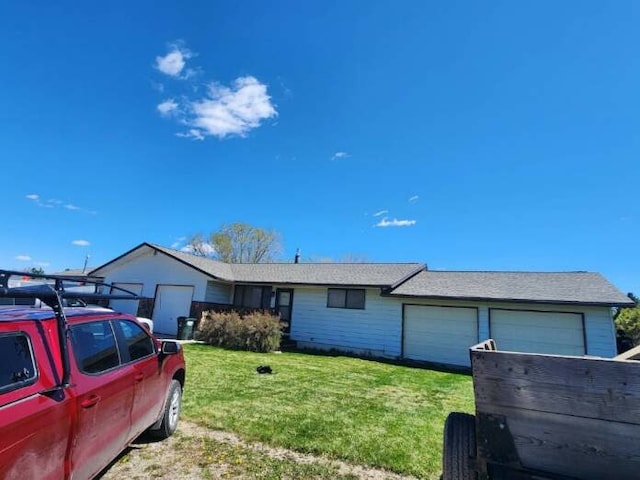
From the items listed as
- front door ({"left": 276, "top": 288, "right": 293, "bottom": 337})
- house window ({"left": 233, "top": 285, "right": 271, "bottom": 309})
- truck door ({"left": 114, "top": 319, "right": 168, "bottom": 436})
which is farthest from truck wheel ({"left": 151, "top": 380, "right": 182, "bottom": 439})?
house window ({"left": 233, "top": 285, "right": 271, "bottom": 309})

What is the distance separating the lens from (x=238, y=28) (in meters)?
11.8

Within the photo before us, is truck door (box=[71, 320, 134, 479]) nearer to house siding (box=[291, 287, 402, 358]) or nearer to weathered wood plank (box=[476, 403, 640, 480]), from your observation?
weathered wood plank (box=[476, 403, 640, 480])

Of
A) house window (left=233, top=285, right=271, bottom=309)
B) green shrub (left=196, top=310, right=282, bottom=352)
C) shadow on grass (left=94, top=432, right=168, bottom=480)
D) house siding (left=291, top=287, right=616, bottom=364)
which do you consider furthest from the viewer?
house window (left=233, top=285, right=271, bottom=309)

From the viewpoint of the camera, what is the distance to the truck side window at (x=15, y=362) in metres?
2.14

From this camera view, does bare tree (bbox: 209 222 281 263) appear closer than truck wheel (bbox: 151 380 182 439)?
No

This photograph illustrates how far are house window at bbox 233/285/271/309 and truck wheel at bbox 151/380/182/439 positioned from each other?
13.6 meters

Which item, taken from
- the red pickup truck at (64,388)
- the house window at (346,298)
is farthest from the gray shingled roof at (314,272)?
the red pickup truck at (64,388)

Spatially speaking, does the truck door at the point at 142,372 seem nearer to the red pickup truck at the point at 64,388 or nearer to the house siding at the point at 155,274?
the red pickup truck at the point at 64,388

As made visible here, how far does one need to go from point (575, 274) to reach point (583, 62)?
9332 mm

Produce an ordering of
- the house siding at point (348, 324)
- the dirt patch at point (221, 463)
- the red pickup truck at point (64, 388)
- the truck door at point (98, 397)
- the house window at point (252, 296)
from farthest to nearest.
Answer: the house window at point (252, 296) < the house siding at point (348, 324) < the dirt patch at point (221, 463) < the truck door at point (98, 397) < the red pickup truck at point (64, 388)

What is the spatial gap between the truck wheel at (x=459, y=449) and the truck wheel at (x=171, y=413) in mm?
3737

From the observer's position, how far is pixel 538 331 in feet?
43.3

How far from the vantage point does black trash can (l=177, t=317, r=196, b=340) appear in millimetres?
16219

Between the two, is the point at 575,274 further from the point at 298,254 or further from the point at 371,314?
the point at 298,254
